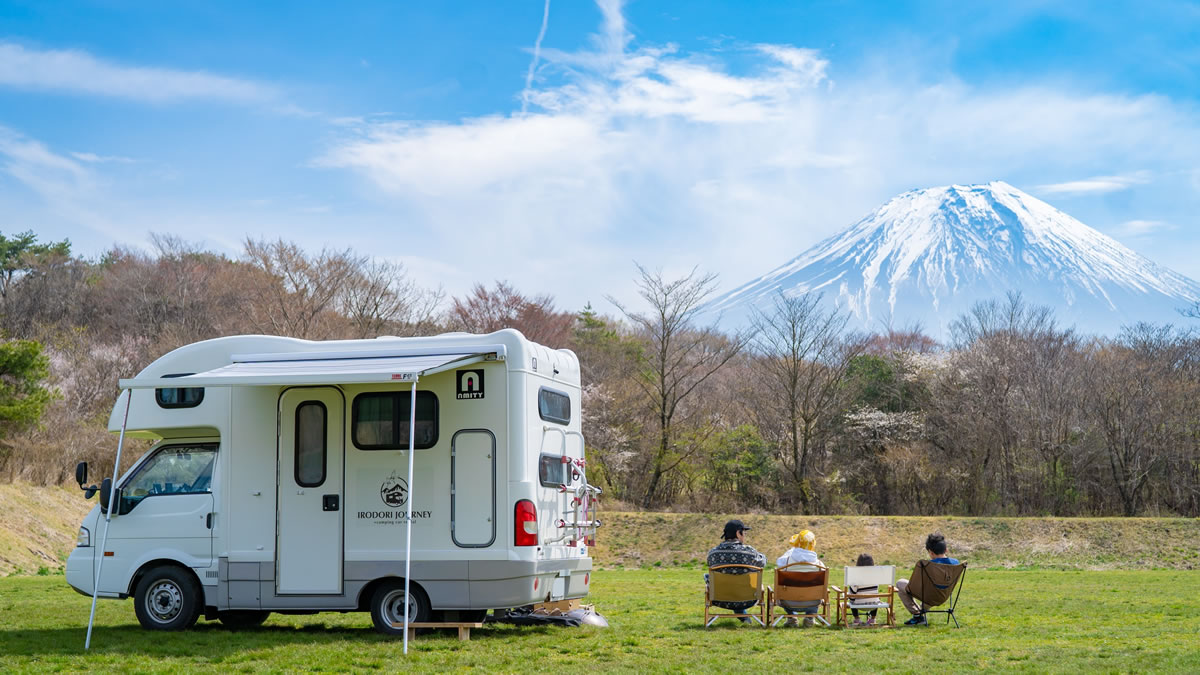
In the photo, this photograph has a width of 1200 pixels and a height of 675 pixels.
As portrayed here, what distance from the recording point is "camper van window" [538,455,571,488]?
10359 millimetres

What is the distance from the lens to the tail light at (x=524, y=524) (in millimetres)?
9828

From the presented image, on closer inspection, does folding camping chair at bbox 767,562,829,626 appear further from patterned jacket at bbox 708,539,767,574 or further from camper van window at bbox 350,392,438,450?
camper van window at bbox 350,392,438,450

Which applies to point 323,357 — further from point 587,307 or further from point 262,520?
point 587,307

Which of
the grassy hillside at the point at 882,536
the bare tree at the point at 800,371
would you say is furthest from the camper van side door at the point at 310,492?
the bare tree at the point at 800,371

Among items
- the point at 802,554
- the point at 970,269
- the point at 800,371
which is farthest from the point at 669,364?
the point at 970,269

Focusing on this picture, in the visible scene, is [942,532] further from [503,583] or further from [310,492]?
[310,492]

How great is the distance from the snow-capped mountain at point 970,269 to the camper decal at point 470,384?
117734mm

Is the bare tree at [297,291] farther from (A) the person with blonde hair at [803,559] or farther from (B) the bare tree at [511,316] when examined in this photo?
(A) the person with blonde hair at [803,559]

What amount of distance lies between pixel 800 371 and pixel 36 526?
23.3m

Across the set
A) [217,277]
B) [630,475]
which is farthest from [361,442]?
[217,277]

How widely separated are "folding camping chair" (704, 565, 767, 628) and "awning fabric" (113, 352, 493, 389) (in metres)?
3.70

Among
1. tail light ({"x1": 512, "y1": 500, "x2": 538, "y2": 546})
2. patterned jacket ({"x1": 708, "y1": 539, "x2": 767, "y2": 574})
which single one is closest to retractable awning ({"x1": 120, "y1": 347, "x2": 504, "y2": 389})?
tail light ({"x1": 512, "y1": 500, "x2": 538, "y2": 546})

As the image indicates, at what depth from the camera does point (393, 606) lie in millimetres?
10234

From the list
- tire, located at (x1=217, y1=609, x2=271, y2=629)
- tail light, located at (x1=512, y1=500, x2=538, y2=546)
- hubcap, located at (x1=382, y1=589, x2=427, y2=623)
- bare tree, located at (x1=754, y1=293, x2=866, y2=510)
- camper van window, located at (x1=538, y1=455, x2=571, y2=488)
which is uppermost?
bare tree, located at (x1=754, y1=293, x2=866, y2=510)
